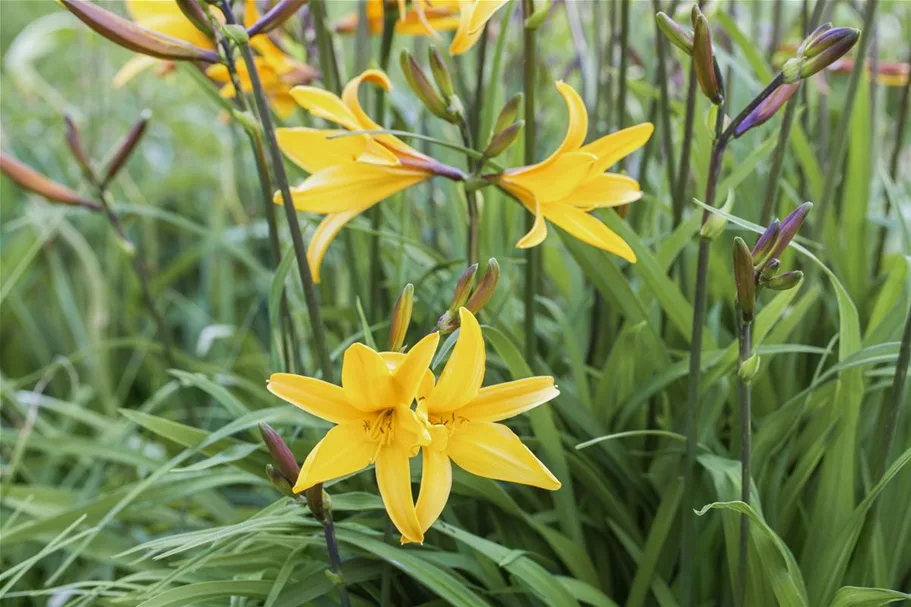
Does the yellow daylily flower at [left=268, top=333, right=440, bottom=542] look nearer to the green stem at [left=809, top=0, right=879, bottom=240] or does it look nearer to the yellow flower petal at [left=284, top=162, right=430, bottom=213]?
the yellow flower petal at [left=284, top=162, right=430, bottom=213]

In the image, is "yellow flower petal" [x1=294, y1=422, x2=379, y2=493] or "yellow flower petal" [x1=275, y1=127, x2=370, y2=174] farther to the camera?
"yellow flower petal" [x1=275, y1=127, x2=370, y2=174]

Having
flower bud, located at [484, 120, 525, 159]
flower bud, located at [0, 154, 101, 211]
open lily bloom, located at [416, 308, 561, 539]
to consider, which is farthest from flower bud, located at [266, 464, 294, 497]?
flower bud, located at [0, 154, 101, 211]

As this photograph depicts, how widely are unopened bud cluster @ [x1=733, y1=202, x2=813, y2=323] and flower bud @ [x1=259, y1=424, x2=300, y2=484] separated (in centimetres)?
34

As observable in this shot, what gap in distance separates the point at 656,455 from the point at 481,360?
0.44m

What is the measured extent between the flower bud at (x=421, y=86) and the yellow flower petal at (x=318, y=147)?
2.8 inches

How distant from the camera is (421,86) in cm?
68

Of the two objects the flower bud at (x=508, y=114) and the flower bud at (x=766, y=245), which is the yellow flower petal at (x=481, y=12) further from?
the flower bud at (x=766, y=245)

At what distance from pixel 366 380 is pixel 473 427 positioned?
103 mm

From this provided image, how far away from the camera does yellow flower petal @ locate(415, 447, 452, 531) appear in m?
0.56

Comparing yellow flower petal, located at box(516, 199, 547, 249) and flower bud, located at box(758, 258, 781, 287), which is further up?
yellow flower petal, located at box(516, 199, 547, 249)

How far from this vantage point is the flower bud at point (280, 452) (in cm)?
56

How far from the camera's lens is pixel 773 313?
0.81 metres

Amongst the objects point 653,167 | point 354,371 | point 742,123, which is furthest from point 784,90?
point 653,167

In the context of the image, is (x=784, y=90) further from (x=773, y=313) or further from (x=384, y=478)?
(x=384, y=478)
